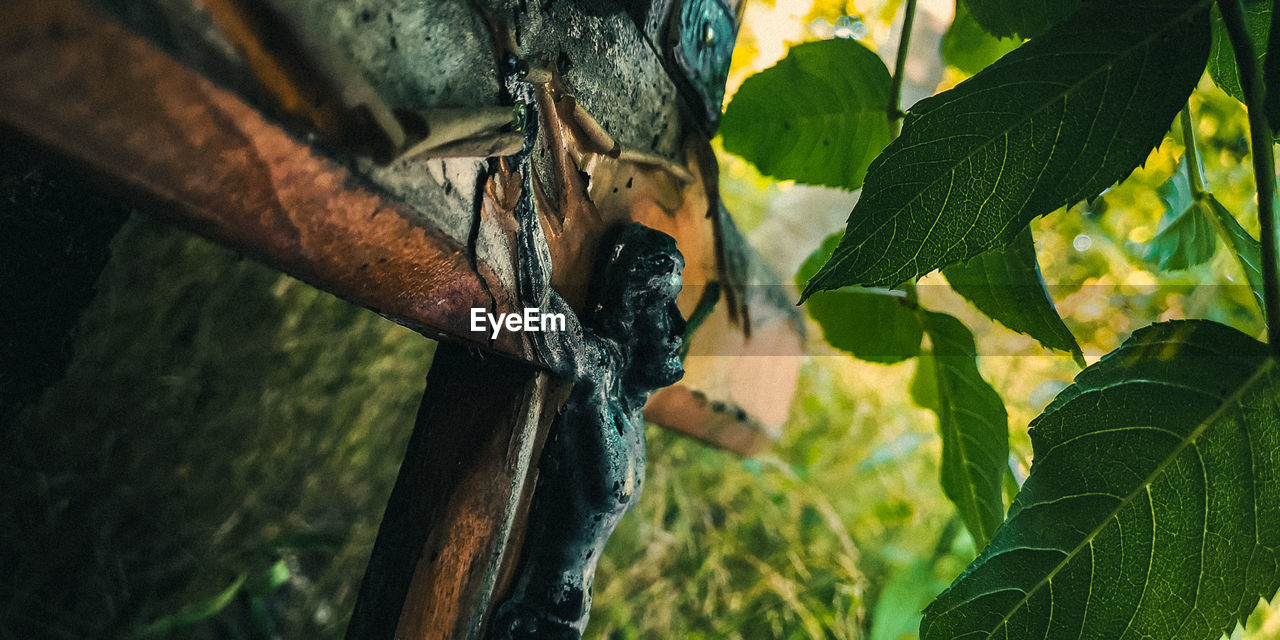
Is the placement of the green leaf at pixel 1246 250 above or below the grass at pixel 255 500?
above

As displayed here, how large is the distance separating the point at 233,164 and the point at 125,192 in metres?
0.02

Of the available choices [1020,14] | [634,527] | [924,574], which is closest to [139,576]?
[634,527]

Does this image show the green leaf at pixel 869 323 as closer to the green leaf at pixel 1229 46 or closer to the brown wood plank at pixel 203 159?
the green leaf at pixel 1229 46

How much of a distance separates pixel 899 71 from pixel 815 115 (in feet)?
0.18

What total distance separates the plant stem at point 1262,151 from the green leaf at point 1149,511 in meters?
0.02

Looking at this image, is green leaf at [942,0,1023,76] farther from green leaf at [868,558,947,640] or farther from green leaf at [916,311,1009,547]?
green leaf at [868,558,947,640]

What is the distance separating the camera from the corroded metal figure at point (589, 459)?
0.30 metres

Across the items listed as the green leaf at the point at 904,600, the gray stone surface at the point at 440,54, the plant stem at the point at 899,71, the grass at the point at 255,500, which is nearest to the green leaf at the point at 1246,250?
the plant stem at the point at 899,71

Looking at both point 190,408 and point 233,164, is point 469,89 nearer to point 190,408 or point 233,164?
point 233,164

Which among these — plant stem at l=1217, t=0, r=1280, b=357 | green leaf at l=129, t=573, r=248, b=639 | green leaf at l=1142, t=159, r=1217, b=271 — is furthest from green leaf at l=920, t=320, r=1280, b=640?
green leaf at l=129, t=573, r=248, b=639

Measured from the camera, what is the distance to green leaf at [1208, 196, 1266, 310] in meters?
0.27

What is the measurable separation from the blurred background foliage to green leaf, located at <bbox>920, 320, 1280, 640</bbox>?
9 cm

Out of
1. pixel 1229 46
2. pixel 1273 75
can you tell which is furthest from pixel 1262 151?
pixel 1229 46

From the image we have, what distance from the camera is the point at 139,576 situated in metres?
0.63
